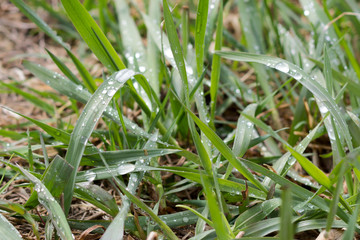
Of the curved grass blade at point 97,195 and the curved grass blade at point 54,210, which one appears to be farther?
the curved grass blade at point 97,195

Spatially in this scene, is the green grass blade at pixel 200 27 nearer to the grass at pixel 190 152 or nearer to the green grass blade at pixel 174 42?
the grass at pixel 190 152

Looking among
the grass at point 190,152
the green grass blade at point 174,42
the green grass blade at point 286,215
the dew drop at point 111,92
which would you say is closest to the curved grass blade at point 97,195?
the grass at point 190,152

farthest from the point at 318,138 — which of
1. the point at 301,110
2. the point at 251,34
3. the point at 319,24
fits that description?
the point at 251,34

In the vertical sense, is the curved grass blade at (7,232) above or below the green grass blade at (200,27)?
below

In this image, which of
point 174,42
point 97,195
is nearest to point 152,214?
point 97,195

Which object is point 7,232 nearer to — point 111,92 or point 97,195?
point 97,195

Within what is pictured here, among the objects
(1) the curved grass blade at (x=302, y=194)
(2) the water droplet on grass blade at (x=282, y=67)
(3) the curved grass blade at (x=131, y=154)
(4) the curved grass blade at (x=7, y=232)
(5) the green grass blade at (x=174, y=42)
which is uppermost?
(5) the green grass blade at (x=174, y=42)

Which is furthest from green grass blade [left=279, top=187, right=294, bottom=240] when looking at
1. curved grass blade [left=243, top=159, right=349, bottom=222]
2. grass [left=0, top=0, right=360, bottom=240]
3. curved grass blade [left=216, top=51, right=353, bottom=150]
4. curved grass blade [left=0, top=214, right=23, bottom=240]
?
curved grass blade [left=0, top=214, right=23, bottom=240]

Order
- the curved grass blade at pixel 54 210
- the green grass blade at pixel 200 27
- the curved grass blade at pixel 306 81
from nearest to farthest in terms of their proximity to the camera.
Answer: the curved grass blade at pixel 54 210
the curved grass blade at pixel 306 81
the green grass blade at pixel 200 27
